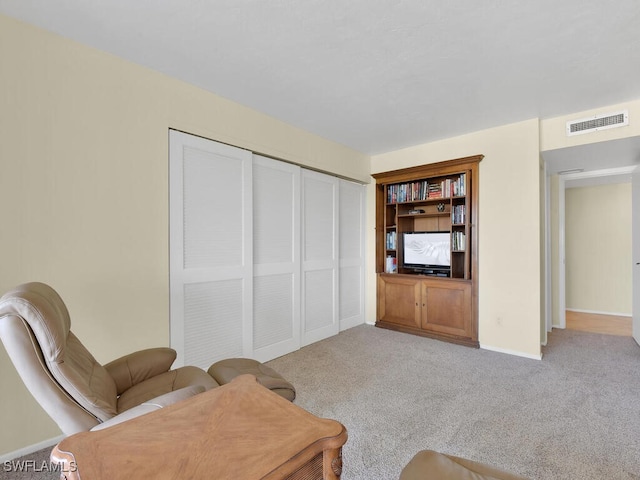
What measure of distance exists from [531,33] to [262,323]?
3168mm

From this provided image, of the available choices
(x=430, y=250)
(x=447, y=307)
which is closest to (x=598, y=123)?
(x=430, y=250)

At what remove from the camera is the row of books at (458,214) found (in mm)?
3898

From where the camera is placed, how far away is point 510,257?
11.5 ft

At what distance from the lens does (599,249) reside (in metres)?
5.35

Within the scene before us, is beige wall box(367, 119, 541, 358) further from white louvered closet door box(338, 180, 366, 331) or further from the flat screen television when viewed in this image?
white louvered closet door box(338, 180, 366, 331)

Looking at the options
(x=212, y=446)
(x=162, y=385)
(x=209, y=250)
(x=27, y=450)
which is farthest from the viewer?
(x=209, y=250)

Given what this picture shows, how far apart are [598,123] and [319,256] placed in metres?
3.17

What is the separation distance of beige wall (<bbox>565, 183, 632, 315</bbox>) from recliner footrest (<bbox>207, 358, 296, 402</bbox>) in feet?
19.5

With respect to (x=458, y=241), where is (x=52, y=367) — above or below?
below

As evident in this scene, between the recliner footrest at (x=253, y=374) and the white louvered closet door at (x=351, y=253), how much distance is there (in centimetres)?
236

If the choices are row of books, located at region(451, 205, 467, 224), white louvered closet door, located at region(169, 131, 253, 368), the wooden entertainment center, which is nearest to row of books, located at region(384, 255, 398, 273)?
the wooden entertainment center

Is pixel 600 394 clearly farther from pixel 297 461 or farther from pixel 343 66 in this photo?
pixel 343 66

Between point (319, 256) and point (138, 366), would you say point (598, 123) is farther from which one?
point (138, 366)

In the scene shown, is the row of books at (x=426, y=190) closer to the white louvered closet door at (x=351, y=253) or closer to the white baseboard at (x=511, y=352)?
the white louvered closet door at (x=351, y=253)
